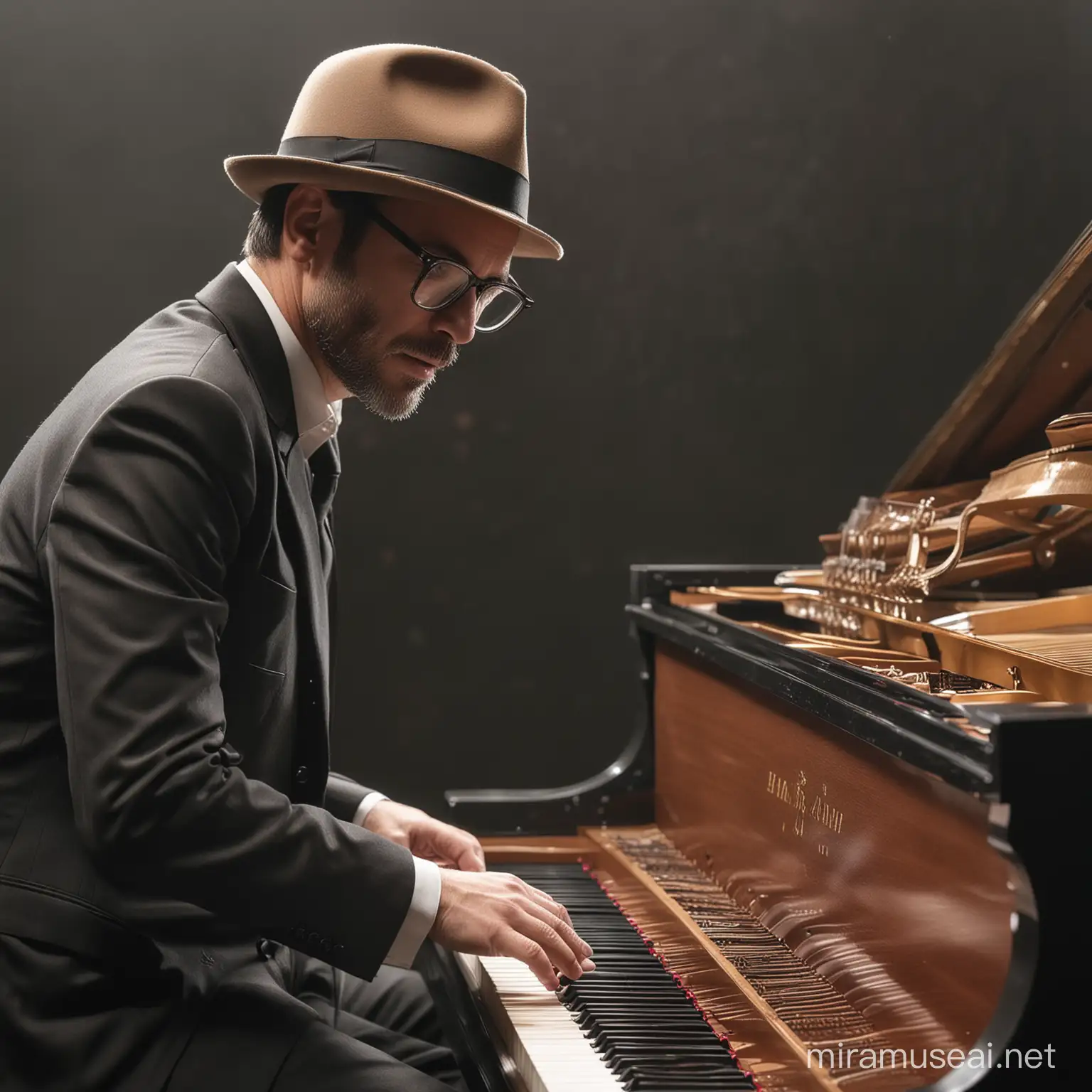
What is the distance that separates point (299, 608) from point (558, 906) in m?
0.52

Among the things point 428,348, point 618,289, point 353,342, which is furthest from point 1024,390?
point 618,289

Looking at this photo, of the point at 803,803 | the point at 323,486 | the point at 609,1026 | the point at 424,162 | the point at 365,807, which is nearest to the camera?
the point at 609,1026

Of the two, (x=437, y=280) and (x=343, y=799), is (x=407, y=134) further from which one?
(x=343, y=799)

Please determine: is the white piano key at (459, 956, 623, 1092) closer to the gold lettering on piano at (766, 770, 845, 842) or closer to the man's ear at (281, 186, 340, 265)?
the gold lettering on piano at (766, 770, 845, 842)

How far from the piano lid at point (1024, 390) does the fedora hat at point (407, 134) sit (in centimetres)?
74

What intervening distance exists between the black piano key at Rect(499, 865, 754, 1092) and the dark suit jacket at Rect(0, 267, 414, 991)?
0.90 ft


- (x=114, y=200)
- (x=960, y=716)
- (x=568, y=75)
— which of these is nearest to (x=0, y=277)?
(x=114, y=200)

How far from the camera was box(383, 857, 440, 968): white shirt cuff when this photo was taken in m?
1.42

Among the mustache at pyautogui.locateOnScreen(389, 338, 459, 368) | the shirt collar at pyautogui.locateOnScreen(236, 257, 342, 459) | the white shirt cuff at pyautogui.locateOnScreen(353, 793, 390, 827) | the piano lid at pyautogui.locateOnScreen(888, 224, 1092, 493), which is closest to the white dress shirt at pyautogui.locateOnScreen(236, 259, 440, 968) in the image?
the shirt collar at pyautogui.locateOnScreen(236, 257, 342, 459)

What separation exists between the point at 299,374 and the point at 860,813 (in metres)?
0.93

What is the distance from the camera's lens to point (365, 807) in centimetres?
201

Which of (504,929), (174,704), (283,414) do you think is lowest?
(504,929)

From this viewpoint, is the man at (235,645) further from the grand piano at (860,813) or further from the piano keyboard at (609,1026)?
the grand piano at (860,813)

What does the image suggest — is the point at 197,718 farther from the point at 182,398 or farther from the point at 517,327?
the point at 517,327
